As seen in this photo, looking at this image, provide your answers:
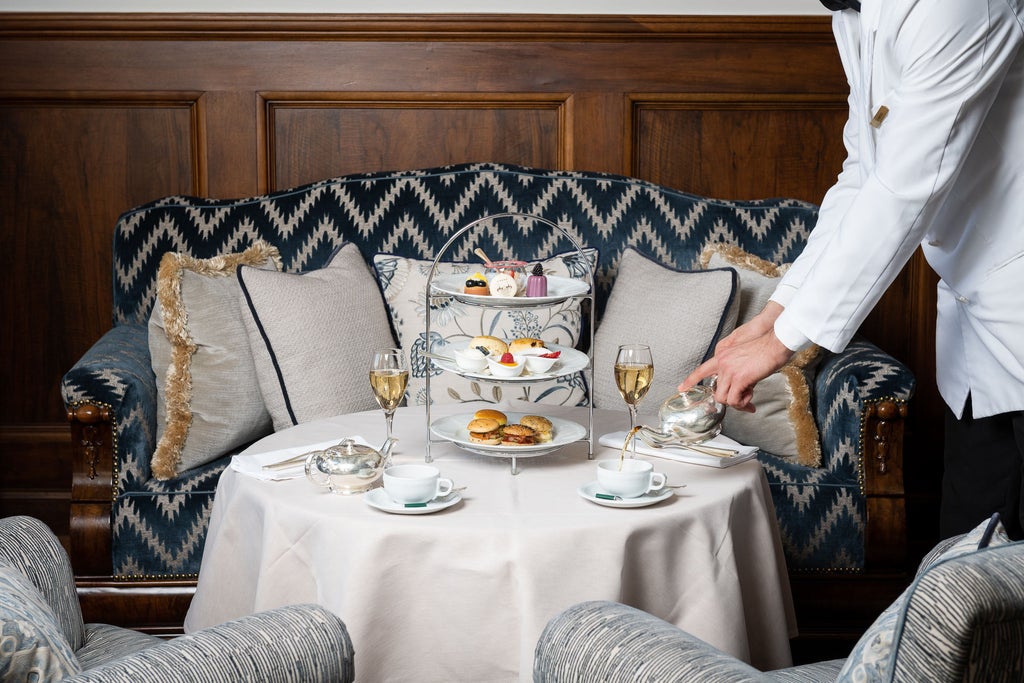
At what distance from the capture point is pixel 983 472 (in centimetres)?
163

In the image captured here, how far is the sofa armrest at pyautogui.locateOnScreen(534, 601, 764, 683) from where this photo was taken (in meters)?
1.08

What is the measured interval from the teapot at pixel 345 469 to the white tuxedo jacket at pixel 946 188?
2.20 feet

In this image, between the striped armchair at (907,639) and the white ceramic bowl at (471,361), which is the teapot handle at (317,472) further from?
the striped armchair at (907,639)

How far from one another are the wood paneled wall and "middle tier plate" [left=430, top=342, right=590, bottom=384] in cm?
153

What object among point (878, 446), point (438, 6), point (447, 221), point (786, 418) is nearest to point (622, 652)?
point (878, 446)

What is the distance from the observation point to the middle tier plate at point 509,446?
162 cm

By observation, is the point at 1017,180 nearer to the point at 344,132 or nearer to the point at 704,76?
the point at 704,76

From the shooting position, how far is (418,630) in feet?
4.65

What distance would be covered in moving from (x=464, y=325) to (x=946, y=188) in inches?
55.2

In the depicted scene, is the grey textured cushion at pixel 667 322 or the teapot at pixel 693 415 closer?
the teapot at pixel 693 415

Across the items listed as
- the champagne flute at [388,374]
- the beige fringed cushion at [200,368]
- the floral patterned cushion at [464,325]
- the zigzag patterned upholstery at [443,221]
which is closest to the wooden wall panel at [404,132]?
the zigzag patterned upholstery at [443,221]

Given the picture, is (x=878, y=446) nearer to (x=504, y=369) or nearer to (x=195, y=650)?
(x=504, y=369)

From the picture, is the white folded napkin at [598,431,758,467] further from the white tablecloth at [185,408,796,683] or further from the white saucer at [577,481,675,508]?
the white saucer at [577,481,675,508]

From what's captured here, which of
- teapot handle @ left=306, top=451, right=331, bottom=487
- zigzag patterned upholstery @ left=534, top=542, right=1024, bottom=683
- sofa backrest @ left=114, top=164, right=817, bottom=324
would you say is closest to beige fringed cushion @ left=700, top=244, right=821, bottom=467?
sofa backrest @ left=114, top=164, right=817, bottom=324
